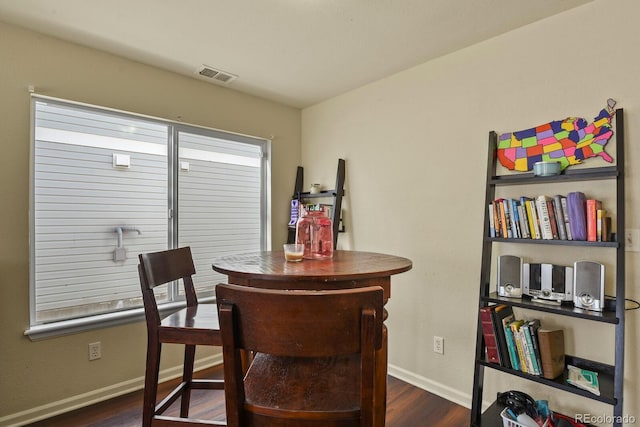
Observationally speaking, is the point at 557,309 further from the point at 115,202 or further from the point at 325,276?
the point at 115,202

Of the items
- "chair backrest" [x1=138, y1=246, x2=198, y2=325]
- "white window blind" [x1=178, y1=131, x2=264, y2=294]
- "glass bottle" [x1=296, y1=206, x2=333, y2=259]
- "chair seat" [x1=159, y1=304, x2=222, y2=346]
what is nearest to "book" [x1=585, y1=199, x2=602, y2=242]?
"glass bottle" [x1=296, y1=206, x2=333, y2=259]

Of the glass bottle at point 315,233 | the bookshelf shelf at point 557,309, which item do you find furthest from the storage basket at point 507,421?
the glass bottle at point 315,233

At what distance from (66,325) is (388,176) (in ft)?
7.91

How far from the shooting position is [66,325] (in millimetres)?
2105

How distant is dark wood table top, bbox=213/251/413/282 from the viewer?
128cm

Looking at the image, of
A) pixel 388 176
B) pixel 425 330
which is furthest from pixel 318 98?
pixel 425 330

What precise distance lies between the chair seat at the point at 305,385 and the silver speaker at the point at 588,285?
120 cm

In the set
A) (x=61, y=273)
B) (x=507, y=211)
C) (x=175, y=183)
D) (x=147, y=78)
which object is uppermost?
(x=147, y=78)

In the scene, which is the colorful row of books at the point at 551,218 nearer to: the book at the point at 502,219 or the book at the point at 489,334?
the book at the point at 502,219

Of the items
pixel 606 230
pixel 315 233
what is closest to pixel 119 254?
pixel 315 233

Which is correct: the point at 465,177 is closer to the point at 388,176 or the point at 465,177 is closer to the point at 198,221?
the point at 388,176

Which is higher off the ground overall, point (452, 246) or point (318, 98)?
point (318, 98)

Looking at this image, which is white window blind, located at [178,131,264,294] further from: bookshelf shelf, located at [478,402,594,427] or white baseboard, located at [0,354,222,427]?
bookshelf shelf, located at [478,402,594,427]

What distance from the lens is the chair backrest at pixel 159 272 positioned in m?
1.51
